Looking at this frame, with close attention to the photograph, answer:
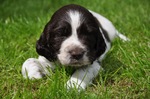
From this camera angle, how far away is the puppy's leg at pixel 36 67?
632 cm

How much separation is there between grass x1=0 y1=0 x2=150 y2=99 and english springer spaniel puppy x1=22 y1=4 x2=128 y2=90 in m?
0.15

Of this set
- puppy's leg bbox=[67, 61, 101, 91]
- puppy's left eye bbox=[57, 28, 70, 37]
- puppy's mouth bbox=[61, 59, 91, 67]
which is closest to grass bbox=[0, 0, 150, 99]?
puppy's leg bbox=[67, 61, 101, 91]

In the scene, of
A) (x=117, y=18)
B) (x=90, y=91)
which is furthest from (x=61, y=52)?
(x=117, y=18)

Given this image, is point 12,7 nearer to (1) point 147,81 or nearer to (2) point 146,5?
(2) point 146,5

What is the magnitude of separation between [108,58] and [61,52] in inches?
56.4

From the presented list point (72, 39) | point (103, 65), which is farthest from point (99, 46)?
point (72, 39)

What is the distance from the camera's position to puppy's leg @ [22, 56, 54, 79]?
6324 mm

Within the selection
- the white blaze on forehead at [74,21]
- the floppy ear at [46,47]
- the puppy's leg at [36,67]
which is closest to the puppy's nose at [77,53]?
the white blaze on forehead at [74,21]

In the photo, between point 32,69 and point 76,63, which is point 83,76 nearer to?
point 76,63

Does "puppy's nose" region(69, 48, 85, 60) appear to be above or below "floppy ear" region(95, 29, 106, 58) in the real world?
above

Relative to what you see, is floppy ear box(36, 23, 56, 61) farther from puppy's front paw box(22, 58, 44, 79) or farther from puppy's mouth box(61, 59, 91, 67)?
puppy's mouth box(61, 59, 91, 67)

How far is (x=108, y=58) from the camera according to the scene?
23.6 feet

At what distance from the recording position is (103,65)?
22.7 feet

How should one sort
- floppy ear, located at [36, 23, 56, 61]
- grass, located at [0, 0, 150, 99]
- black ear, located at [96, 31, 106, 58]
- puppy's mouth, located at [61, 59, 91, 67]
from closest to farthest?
grass, located at [0, 0, 150, 99], puppy's mouth, located at [61, 59, 91, 67], floppy ear, located at [36, 23, 56, 61], black ear, located at [96, 31, 106, 58]
